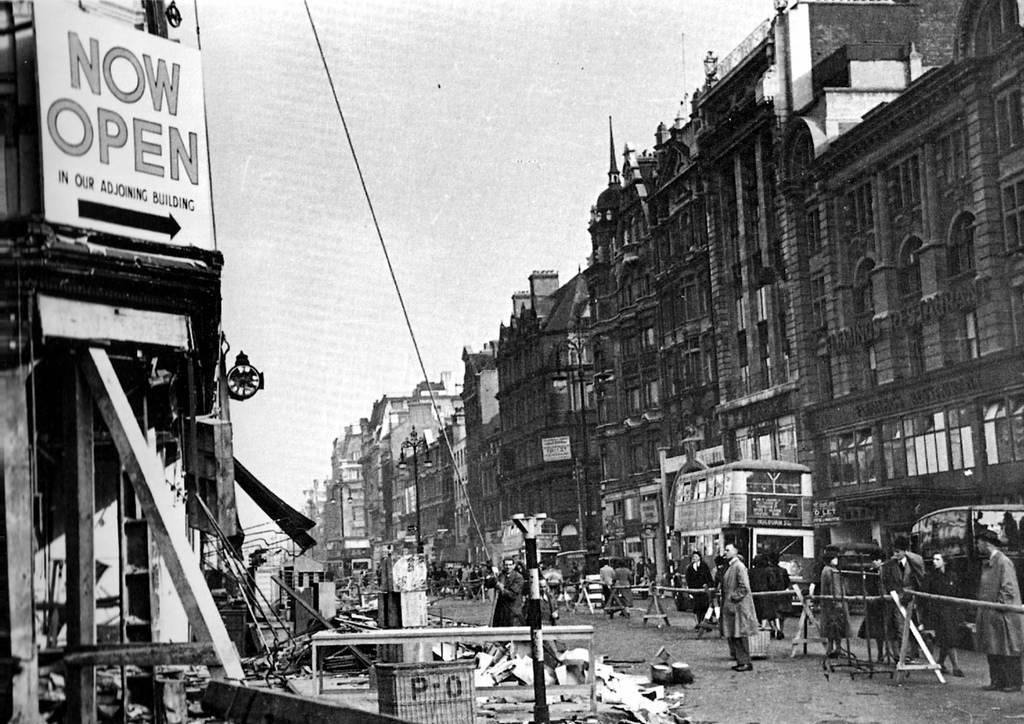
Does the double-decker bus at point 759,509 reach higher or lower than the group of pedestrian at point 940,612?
higher

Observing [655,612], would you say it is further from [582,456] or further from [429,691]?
[582,456]

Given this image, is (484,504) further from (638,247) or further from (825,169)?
(825,169)

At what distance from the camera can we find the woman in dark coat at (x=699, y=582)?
30641 mm

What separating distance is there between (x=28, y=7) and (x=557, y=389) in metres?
89.4

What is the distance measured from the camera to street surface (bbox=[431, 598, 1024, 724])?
14.5 m

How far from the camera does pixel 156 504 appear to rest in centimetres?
863

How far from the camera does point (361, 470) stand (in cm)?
19150

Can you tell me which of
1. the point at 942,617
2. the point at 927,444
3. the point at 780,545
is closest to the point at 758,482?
the point at 780,545

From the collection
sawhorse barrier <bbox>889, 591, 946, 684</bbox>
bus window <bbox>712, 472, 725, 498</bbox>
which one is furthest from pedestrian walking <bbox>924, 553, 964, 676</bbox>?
bus window <bbox>712, 472, 725, 498</bbox>

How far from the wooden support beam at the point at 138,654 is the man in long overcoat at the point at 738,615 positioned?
13.8 metres

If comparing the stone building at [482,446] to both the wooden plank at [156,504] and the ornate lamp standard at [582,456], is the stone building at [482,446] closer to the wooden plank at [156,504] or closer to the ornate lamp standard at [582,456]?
the ornate lamp standard at [582,456]

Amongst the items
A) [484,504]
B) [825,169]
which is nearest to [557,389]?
[484,504]

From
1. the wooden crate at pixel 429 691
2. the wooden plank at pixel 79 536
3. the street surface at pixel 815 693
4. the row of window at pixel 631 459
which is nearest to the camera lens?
the wooden plank at pixel 79 536

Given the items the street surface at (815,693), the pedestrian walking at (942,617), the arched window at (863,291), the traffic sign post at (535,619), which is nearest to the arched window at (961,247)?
the arched window at (863,291)
